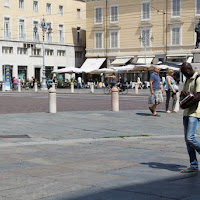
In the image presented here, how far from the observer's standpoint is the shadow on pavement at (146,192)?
216 inches

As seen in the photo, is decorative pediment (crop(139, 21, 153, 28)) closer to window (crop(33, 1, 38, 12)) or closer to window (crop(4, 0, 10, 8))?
window (crop(33, 1, 38, 12))

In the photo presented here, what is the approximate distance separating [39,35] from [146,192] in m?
59.1

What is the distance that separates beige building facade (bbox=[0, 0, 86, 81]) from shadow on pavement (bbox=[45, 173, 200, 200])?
50375 millimetres

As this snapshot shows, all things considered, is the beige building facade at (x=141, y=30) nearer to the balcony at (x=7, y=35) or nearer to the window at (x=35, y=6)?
the window at (x=35, y=6)

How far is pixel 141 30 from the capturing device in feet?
194

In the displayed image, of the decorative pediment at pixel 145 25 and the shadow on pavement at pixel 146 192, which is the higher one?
the decorative pediment at pixel 145 25

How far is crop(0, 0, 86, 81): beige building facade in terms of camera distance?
59.3m

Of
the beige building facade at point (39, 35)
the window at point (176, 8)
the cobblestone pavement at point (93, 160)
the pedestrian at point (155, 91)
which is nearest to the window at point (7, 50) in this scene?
the beige building facade at point (39, 35)

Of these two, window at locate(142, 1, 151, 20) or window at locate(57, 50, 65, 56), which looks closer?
window at locate(142, 1, 151, 20)

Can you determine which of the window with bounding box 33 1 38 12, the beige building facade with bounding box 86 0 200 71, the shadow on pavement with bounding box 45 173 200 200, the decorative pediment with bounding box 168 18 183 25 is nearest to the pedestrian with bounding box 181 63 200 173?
the shadow on pavement with bounding box 45 173 200 200

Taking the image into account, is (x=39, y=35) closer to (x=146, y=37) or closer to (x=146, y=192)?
(x=146, y=37)

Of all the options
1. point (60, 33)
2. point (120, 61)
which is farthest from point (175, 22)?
point (60, 33)

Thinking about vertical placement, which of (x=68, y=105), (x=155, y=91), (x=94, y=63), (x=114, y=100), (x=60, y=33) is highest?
(x=60, y=33)

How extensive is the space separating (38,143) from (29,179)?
398 cm
